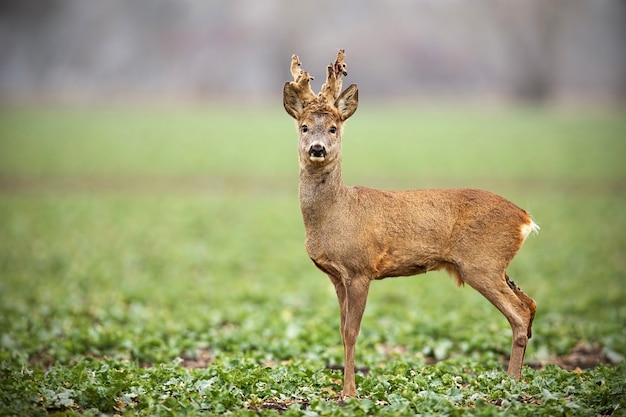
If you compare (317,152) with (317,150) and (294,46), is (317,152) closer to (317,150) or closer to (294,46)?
(317,150)

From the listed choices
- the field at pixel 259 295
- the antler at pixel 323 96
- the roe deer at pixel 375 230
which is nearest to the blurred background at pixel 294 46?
the field at pixel 259 295

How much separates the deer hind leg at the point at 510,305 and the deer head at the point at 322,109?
70.1 inches

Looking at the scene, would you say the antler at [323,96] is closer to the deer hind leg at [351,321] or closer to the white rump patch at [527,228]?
the deer hind leg at [351,321]

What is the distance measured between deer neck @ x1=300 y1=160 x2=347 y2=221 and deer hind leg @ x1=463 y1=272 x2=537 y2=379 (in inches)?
57.1

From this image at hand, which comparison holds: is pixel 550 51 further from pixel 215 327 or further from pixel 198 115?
pixel 215 327

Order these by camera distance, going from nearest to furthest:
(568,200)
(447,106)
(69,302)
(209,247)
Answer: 1. (69,302)
2. (209,247)
3. (568,200)
4. (447,106)

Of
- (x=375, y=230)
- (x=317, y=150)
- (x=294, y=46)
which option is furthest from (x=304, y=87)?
(x=294, y=46)

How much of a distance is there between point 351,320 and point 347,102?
2.00m

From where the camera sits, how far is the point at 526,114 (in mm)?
58938

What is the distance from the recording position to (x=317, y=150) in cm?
774

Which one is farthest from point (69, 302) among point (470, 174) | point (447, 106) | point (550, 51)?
point (550, 51)

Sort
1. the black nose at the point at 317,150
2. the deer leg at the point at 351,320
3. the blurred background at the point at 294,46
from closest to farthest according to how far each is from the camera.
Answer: the black nose at the point at 317,150 < the deer leg at the point at 351,320 < the blurred background at the point at 294,46

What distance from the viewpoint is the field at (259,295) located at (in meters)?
8.04

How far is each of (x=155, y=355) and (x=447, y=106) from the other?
217ft
